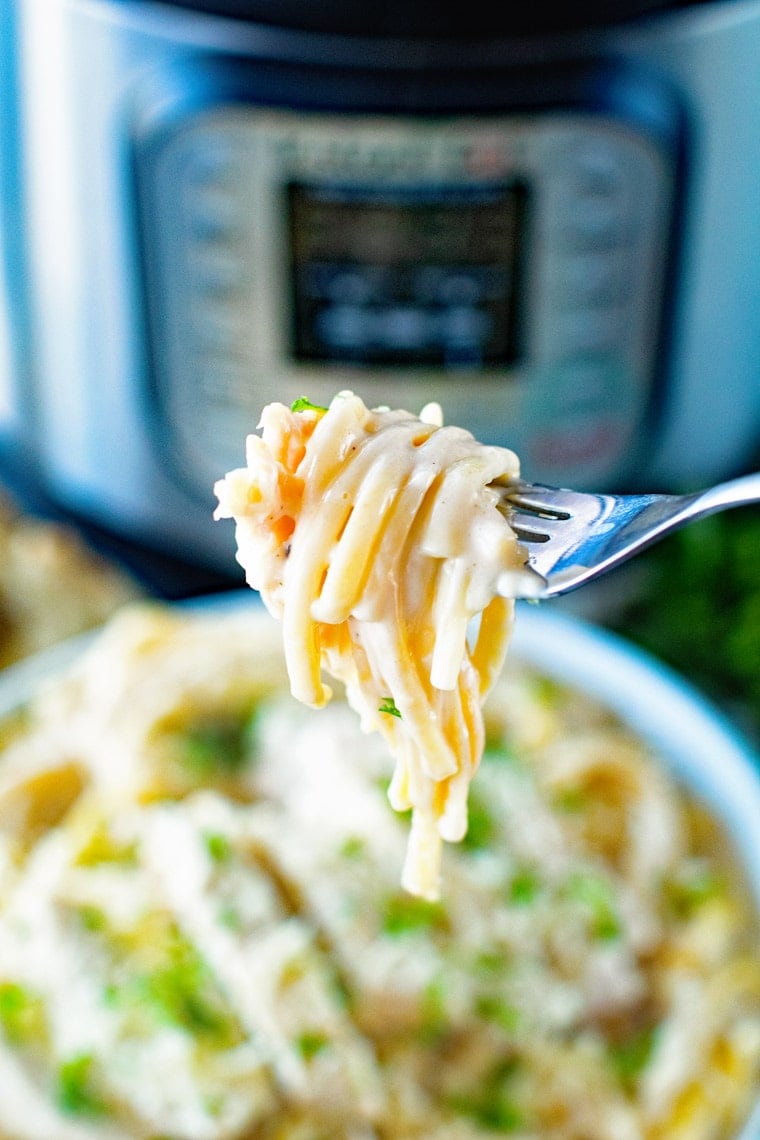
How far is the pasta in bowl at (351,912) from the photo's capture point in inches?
43.7

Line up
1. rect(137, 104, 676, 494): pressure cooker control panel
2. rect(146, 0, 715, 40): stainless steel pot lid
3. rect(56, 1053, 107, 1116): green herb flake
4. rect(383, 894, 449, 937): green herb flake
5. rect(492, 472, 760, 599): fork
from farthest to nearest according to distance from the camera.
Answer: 1. rect(137, 104, 676, 494): pressure cooker control panel
2. rect(146, 0, 715, 40): stainless steel pot lid
3. rect(383, 894, 449, 937): green herb flake
4. rect(56, 1053, 107, 1116): green herb flake
5. rect(492, 472, 760, 599): fork

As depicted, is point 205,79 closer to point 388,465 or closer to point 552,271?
point 552,271

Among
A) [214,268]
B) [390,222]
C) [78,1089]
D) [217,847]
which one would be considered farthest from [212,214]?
[78,1089]

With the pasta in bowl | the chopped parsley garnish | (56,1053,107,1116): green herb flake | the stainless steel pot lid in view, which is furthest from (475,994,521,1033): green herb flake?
the stainless steel pot lid

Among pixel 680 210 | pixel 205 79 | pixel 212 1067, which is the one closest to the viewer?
pixel 212 1067

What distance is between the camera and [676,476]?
184 cm

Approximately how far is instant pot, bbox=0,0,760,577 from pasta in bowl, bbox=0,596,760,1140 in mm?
374

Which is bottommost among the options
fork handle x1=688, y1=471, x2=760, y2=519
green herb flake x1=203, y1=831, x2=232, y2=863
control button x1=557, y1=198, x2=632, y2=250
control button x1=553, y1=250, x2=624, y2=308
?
green herb flake x1=203, y1=831, x2=232, y2=863

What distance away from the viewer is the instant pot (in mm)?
1427

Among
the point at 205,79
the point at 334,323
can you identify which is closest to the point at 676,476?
the point at 334,323

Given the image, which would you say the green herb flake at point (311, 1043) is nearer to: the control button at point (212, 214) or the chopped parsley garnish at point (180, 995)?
the chopped parsley garnish at point (180, 995)

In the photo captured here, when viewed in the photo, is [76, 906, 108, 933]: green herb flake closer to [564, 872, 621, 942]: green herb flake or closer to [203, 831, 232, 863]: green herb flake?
[203, 831, 232, 863]: green herb flake

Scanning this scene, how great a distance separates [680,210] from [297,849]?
0.90 meters

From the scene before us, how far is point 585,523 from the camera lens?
2.73 ft
